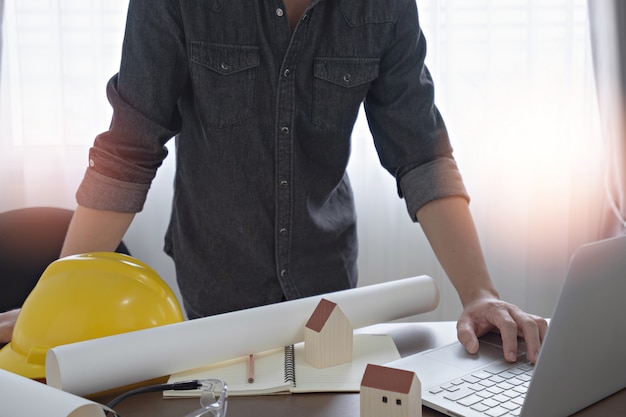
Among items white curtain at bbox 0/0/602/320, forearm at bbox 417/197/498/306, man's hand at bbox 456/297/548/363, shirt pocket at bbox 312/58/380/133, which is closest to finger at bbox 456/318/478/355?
man's hand at bbox 456/297/548/363

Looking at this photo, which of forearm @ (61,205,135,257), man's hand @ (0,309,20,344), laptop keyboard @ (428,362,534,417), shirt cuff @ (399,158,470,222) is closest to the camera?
laptop keyboard @ (428,362,534,417)

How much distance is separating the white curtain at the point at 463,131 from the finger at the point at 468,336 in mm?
1451

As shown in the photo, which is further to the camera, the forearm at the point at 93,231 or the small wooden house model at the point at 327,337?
the forearm at the point at 93,231

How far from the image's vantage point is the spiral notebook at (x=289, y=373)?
860mm

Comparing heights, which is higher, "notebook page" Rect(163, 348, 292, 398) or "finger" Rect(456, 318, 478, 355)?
"finger" Rect(456, 318, 478, 355)

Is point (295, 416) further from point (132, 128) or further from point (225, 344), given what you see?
point (132, 128)

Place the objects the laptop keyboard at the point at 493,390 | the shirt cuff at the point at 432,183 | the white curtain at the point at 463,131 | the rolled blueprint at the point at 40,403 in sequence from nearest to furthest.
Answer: the rolled blueprint at the point at 40,403 < the laptop keyboard at the point at 493,390 < the shirt cuff at the point at 432,183 < the white curtain at the point at 463,131

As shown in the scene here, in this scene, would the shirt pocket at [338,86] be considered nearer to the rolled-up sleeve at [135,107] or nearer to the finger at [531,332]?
the rolled-up sleeve at [135,107]

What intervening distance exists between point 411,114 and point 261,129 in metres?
0.29

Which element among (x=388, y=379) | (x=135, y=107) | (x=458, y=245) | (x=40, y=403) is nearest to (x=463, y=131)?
(x=458, y=245)

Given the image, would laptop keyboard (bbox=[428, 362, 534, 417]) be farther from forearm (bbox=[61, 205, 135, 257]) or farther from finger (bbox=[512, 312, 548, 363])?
forearm (bbox=[61, 205, 135, 257])

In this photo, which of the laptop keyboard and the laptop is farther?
the laptop keyboard

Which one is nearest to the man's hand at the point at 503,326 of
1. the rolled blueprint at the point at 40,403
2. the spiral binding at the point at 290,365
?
the spiral binding at the point at 290,365

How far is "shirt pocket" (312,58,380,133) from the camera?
4.36 ft
